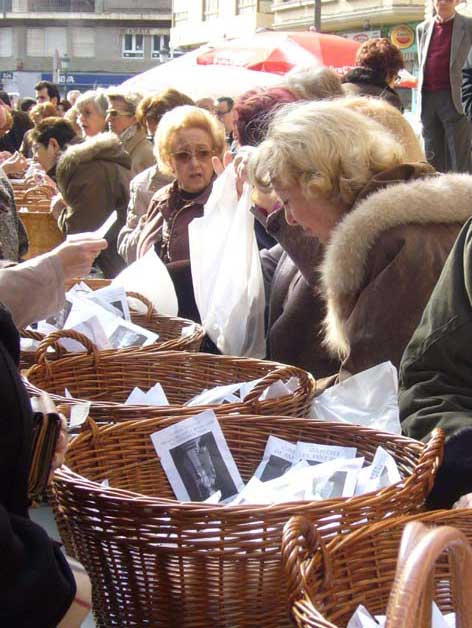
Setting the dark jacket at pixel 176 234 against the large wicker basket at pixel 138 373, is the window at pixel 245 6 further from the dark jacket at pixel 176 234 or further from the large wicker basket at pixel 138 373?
the large wicker basket at pixel 138 373

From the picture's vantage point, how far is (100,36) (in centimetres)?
5716

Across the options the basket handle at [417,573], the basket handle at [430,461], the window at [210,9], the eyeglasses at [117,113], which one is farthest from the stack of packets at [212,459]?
the window at [210,9]

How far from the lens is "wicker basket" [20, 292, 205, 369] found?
2.70 m

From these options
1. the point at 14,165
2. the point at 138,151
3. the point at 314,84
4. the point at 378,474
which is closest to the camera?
the point at 378,474

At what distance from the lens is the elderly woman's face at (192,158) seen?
4.53 meters

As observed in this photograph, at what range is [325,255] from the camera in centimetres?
269

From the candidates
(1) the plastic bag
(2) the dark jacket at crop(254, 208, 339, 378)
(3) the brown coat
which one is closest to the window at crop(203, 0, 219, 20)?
(3) the brown coat

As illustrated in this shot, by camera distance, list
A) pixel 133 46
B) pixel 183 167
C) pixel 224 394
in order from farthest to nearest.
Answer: pixel 133 46 < pixel 183 167 < pixel 224 394

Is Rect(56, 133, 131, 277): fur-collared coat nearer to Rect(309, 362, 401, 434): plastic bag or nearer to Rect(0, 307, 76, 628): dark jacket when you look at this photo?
Rect(309, 362, 401, 434): plastic bag

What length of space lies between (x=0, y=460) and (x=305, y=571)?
45cm

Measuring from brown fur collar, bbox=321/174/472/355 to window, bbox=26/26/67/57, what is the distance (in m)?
57.7

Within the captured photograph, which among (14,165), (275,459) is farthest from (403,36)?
(275,459)

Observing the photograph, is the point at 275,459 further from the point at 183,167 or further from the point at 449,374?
the point at 183,167

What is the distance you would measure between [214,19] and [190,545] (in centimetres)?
3832
